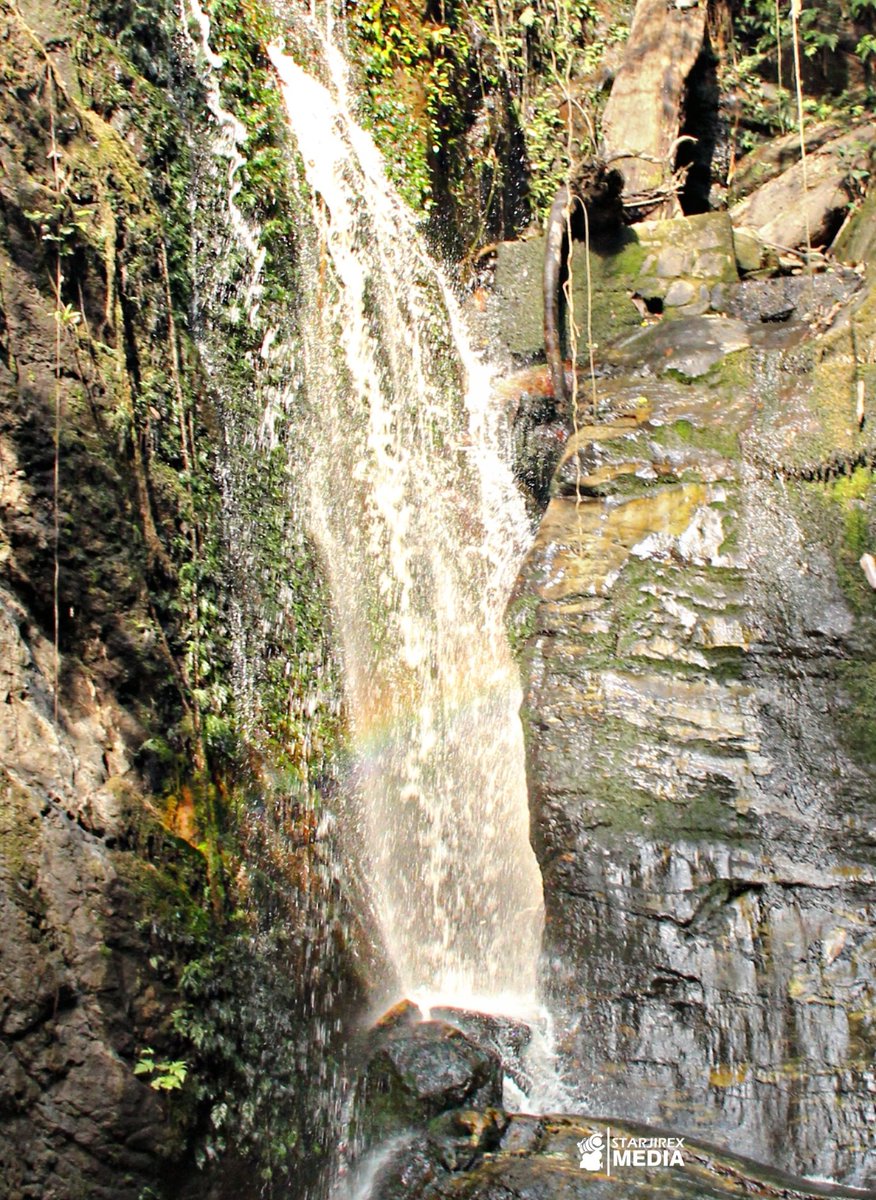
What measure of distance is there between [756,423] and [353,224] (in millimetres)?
3435

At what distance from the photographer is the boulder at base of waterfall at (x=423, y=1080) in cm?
453

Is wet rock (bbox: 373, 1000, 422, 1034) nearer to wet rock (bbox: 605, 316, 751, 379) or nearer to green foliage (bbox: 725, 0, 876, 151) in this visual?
wet rock (bbox: 605, 316, 751, 379)

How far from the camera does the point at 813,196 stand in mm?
8781

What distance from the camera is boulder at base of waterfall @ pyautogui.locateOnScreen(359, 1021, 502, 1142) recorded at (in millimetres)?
4531

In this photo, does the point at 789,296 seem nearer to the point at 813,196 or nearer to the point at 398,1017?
the point at 813,196

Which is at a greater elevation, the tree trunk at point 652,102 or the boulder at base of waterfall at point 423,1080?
the tree trunk at point 652,102

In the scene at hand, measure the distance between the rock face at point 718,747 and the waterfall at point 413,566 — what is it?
96cm

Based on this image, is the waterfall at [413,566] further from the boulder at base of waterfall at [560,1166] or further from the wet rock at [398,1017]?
the boulder at base of waterfall at [560,1166]

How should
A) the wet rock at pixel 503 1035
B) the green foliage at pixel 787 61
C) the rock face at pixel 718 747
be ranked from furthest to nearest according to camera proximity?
the green foliage at pixel 787 61 < the wet rock at pixel 503 1035 < the rock face at pixel 718 747

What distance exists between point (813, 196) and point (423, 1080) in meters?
7.89

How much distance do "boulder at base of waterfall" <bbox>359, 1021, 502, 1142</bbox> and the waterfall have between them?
0.70 metres

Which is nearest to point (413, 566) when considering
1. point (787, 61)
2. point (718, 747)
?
point (718, 747)

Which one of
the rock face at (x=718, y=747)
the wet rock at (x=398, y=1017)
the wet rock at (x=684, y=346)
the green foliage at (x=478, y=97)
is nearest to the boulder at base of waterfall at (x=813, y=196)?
the wet rock at (x=684, y=346)

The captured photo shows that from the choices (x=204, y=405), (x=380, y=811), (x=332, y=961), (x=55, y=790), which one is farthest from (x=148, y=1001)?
(x=204, y=405)
